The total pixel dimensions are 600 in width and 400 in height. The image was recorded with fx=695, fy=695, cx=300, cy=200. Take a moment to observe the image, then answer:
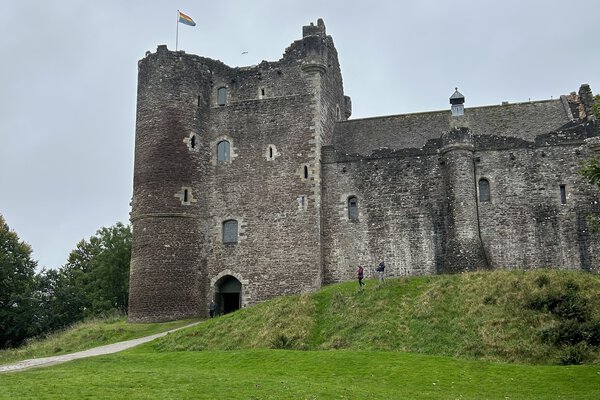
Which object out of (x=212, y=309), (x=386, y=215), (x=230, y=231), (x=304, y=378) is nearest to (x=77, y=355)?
Answer: (x=212, y=309)

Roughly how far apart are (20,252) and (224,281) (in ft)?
68.4

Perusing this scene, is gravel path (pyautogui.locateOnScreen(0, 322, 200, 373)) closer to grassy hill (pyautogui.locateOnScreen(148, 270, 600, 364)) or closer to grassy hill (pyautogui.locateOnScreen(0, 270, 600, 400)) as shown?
grassy hill (pyautogui.locateOnScreen(0, 270, 600, 400))

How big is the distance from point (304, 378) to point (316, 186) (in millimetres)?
19001

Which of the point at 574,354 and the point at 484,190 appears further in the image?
the point at 484,190

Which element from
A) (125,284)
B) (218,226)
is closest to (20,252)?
(125,284)

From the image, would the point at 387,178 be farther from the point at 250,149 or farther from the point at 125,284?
the point at 125,284

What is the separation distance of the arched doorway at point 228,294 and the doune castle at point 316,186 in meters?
0.09

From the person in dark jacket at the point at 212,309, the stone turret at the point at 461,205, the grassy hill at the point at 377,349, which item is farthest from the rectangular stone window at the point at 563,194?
the person in dark jacket at the point at 212,309

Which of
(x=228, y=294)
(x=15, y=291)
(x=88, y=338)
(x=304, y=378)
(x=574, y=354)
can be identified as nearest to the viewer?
(x=304, y=378)

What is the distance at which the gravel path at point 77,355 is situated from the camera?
27.4 m

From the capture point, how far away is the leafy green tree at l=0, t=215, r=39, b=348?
46594 mm

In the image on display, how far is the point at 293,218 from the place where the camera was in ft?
127

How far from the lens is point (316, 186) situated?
39188 mm

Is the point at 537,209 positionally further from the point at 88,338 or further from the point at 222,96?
the point at 88,338
